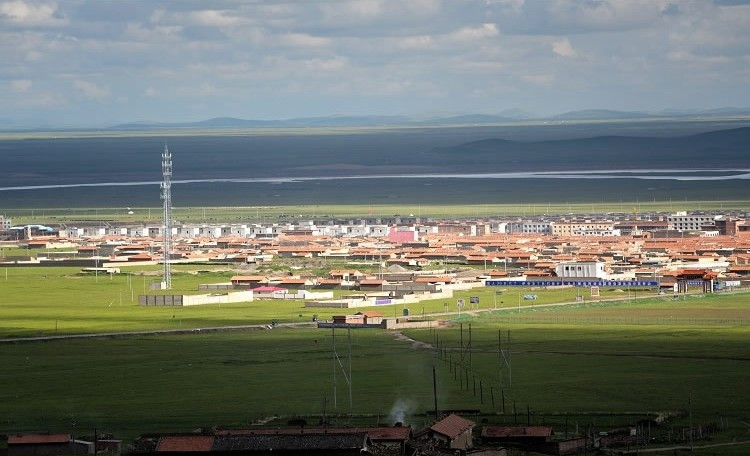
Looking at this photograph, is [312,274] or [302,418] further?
[312,274]

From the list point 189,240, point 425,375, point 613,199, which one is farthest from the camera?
point 613,199

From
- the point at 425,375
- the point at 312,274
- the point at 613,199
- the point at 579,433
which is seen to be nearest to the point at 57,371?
the point at 425,375

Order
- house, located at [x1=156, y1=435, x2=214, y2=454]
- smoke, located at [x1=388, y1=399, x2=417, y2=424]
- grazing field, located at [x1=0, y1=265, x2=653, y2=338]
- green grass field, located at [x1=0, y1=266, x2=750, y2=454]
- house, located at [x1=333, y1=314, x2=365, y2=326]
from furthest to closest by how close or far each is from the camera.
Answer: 1. grazing field, located at [x1=0, y1=265, x2=653, y2=338]
2. house, located at [x1=333, y1=314, x2=365, y2=326]
3. green grass field, located at [x1=0, y1=266, x2=750, y2=454]
4. smoke, located at [x1=388, y1=399, x2=417, y2=424]
5. house, located at [x1=156, y1=435, x2=214, y2=454]

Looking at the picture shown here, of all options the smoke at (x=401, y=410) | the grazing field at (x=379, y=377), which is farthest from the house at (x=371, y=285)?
the smoke at (x=401, y=410)

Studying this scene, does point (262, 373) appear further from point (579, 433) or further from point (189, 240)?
point (189, 240)

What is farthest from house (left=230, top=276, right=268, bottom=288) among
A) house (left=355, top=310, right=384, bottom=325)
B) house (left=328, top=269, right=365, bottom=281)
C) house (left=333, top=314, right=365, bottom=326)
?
house (left=333, top=314, right=365, bottom=326)

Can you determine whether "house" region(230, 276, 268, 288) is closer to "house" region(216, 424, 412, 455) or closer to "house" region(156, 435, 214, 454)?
"house" region(216, 424, 412, 455)

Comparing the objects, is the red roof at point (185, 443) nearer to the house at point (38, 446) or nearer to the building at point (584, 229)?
the house at point (38, 446)
